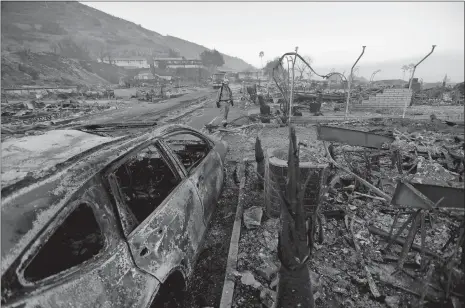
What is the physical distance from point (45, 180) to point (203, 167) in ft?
6.58

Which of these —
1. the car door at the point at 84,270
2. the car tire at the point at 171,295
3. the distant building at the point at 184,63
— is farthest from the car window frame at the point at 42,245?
the distant building at the point at 184,63

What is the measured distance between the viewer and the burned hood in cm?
156

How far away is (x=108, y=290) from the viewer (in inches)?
64.3

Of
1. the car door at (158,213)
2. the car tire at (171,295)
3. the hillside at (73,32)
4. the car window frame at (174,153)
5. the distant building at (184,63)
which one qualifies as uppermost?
the hillside at (73,32)

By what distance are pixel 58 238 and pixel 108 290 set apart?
0.90 metres

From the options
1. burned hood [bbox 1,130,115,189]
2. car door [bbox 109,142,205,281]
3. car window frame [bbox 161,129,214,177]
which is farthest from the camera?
car window frame [bbox 161,129,214,177]

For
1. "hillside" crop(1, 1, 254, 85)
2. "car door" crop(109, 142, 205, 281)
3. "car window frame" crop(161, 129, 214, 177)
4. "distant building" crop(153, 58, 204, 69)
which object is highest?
"hillside" crop(1, 1, 254, 85)

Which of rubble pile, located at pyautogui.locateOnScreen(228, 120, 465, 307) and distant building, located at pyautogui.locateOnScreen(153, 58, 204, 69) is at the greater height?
distant building, located at pyautogui.locateOnScreen(153, 58, 204, 69)

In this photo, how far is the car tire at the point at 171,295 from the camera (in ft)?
7.78

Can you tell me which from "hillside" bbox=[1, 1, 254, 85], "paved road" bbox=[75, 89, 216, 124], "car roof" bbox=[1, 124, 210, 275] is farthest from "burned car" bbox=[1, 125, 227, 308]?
"hillside" bbox=[1, 1, 254, 85]

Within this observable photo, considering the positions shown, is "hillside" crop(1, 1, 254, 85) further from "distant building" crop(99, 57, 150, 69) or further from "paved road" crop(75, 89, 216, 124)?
"paved road" crop(75, 89, 216, 124)

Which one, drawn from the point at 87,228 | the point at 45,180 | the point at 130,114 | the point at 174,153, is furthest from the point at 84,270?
the point at 130,114

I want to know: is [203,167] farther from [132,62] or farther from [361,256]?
[132,62]

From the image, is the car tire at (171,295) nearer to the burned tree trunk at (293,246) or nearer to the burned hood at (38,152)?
the burned tree trunk at (293,246)
